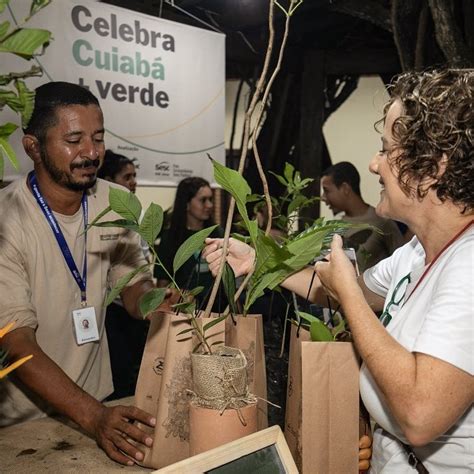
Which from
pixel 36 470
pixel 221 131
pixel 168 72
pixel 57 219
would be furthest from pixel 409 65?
pixel 36 470

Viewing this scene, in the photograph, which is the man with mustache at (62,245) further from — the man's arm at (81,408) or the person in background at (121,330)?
the person in background at (121,330)

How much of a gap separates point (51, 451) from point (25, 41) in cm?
91

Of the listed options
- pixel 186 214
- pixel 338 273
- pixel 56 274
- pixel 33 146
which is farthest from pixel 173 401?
pixel 186 214

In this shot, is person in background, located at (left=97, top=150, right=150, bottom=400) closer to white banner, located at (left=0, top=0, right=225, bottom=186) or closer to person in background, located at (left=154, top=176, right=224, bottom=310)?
white banner, located at (left=0, top=0, right=225, bottom=186)

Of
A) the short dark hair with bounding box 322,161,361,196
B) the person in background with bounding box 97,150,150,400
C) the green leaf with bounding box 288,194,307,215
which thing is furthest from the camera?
the short dark hair with bounding box 322,161,361,196

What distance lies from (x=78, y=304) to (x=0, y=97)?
1165 millimetres

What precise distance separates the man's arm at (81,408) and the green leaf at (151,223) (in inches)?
14.8

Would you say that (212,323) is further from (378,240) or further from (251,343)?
(378,240)

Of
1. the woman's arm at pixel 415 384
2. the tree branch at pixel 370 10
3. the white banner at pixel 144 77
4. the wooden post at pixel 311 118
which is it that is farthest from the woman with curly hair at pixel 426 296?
the wooden post at pixel 311 118

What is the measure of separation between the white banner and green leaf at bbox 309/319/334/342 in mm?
1702

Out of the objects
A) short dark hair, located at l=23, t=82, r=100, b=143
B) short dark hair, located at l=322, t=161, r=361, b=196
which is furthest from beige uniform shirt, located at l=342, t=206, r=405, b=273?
short dark hair, located at l=23, t=82, r=100, b=143

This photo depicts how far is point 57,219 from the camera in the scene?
5.72ft

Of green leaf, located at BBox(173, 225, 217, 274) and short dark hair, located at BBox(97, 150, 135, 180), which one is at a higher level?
short dark hair, located at BBox(97, 150, 135, 180)

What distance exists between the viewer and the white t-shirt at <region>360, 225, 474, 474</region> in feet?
2.72
